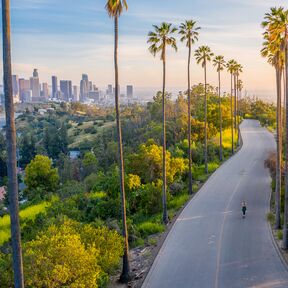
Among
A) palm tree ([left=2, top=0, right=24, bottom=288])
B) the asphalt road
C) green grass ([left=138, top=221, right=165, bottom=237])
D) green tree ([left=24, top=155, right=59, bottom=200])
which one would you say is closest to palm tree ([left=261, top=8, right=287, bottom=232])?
the asphalt road

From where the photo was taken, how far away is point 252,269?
1781 cm

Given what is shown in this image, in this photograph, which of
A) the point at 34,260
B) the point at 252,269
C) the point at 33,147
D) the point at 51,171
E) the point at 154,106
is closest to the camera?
the point at 34,260

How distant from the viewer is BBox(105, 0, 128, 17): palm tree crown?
16.6 metres

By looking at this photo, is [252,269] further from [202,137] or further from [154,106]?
[154,106]

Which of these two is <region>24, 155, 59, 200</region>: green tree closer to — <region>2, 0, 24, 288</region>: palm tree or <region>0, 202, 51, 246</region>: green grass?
<region>0, 202, 51, 246</region>: green grass

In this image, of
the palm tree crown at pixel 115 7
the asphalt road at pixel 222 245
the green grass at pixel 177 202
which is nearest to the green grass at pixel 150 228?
the asphalt road at pixel 222 245

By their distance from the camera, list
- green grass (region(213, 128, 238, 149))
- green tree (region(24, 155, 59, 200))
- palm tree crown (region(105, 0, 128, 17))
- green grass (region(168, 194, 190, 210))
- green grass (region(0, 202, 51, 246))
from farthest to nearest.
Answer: green grass (region(213, 128, 238, 149)), green tree (region(24, 155, 59, 200)), green grass (region(168, 194, 190, 210)), green grass (region(0, 202, 51, 246)), palm tree crown (region(105, 0, 128, 17))

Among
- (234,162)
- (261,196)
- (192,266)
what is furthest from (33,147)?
(192,266)

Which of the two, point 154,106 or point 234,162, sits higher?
point 154,106

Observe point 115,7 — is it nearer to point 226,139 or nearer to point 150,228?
point 150,228

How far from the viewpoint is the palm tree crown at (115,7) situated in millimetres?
16609

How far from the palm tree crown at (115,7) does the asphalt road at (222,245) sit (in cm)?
1209

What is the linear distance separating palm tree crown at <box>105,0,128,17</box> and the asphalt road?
39.7ft

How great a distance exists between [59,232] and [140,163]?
18.2m
